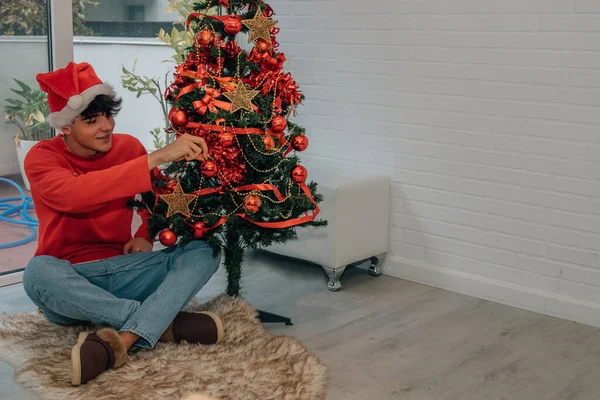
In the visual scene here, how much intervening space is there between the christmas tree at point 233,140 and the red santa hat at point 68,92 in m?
0.25

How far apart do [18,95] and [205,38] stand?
3.56 feet

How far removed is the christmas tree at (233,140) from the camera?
7.55 ft

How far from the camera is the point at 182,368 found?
2154 millimetres

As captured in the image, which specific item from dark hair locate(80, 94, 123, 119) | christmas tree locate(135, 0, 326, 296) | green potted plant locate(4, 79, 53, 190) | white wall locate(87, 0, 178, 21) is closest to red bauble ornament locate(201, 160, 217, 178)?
christmas tree locate(135, 0, 326, 296)

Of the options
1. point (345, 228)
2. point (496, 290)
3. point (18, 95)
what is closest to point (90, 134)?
point (18, 95)

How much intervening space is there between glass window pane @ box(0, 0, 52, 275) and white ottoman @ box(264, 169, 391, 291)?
3.57ft

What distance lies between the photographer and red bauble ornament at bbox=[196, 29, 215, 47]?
7.55 ft

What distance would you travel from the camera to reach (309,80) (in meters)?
3.47

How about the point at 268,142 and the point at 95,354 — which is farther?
the point at 268,142

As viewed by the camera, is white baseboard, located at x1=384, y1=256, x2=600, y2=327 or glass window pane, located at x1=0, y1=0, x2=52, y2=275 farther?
glass window pane, located at x1=0, y1=0, x2=52, y2=275

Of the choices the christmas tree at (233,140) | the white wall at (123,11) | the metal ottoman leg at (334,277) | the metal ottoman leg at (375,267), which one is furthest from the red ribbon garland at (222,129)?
the white wall at (123,11)

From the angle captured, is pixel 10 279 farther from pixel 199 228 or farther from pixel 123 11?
pixel 123 11

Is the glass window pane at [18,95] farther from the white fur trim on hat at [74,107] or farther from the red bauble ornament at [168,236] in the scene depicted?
the red bauble ornament at [168,236]

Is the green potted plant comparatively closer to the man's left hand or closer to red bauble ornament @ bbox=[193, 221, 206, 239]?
the man's left hand
